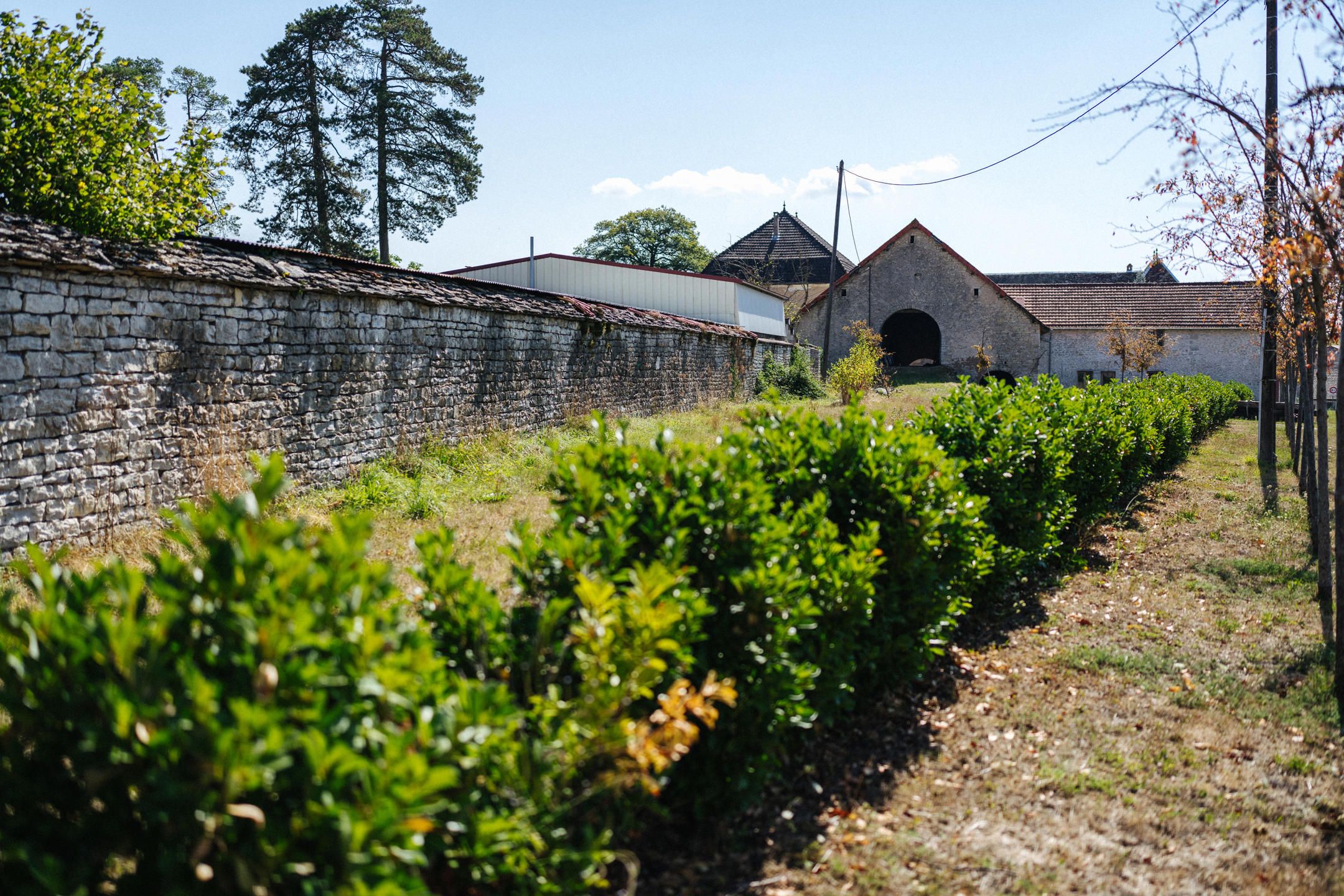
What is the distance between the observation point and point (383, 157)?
2634 centimetres

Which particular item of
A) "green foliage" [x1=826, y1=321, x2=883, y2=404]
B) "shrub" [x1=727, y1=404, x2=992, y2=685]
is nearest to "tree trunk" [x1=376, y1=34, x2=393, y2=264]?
"green foliage" [x1=826, y1=321, x2=883, y2=404]

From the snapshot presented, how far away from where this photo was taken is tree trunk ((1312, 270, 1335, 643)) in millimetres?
5578

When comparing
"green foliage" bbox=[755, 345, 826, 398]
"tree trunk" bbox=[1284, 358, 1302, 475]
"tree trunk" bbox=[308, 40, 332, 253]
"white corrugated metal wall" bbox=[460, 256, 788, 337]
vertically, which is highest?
"tree trunk" bbox=[308, 40, 332, 253]

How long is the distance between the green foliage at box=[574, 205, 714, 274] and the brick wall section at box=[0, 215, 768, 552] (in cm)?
3461

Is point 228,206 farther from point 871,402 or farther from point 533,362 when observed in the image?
point 871,402

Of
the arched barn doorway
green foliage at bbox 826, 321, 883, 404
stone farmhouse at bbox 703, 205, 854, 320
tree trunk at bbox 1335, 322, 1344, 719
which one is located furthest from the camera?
stone farmhouse at bbox 703, 205, 854, 320

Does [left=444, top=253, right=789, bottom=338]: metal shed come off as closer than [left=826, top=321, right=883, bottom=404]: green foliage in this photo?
No

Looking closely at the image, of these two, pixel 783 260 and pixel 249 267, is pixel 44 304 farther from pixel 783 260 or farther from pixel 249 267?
pixel 783 260

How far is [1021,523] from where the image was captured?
6301 millimetres

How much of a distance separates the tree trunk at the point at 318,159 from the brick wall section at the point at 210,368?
52.3 feet

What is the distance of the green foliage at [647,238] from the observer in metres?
46.2

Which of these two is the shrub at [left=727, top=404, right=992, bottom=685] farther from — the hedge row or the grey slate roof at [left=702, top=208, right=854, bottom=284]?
the grey slate roof at [left=702, top=208, right=854, bottom=284]

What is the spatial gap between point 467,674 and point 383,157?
26.9 metres

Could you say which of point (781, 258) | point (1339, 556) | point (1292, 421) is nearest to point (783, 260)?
point (781, 258)
